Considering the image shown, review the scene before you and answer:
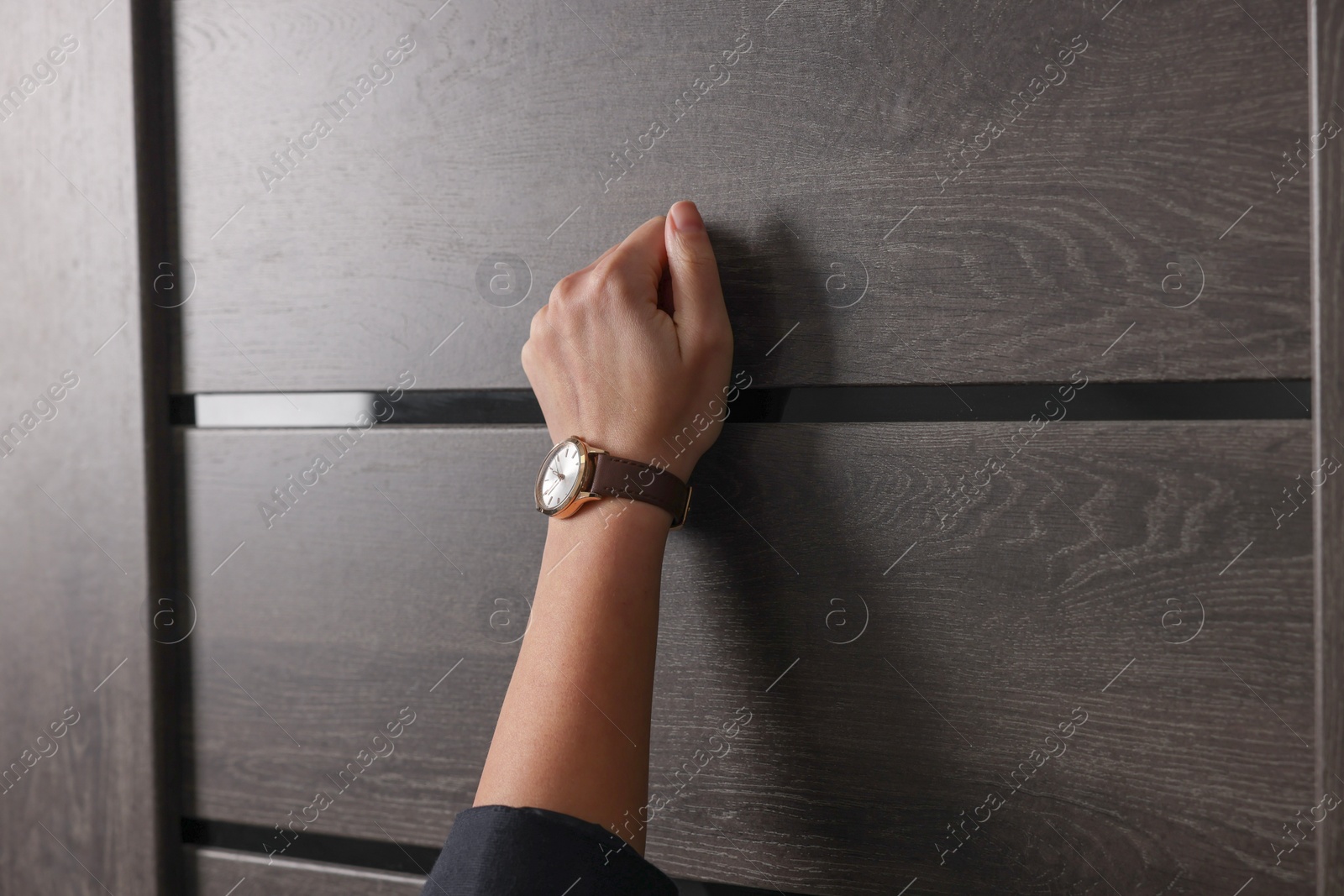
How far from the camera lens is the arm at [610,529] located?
17.4 inches

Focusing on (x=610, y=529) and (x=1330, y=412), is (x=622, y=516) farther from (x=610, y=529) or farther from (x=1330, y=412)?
(x=1330, y=412)

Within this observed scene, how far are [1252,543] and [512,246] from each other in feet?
1.62

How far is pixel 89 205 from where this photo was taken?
2.11ft

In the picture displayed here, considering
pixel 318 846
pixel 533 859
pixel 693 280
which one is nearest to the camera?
pixel 533 859

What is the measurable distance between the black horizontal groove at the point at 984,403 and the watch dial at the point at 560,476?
0.08 metres

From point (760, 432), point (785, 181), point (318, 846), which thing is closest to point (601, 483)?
point (760, 432)

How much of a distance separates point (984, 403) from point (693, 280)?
0.19 metres

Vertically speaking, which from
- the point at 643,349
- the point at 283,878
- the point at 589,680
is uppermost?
the point at 643,349

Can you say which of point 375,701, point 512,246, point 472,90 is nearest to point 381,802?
point 375,701

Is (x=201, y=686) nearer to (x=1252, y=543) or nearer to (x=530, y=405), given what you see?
(x=530, y=405)

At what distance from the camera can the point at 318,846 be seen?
617 millimetres

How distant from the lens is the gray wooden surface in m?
0.43

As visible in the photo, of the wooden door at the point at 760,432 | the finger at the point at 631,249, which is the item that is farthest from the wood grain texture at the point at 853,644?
the finger at the point at 631,249

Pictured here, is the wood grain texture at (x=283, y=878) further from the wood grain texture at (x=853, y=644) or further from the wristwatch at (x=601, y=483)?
the wristwatch at (x=601, y=483)
